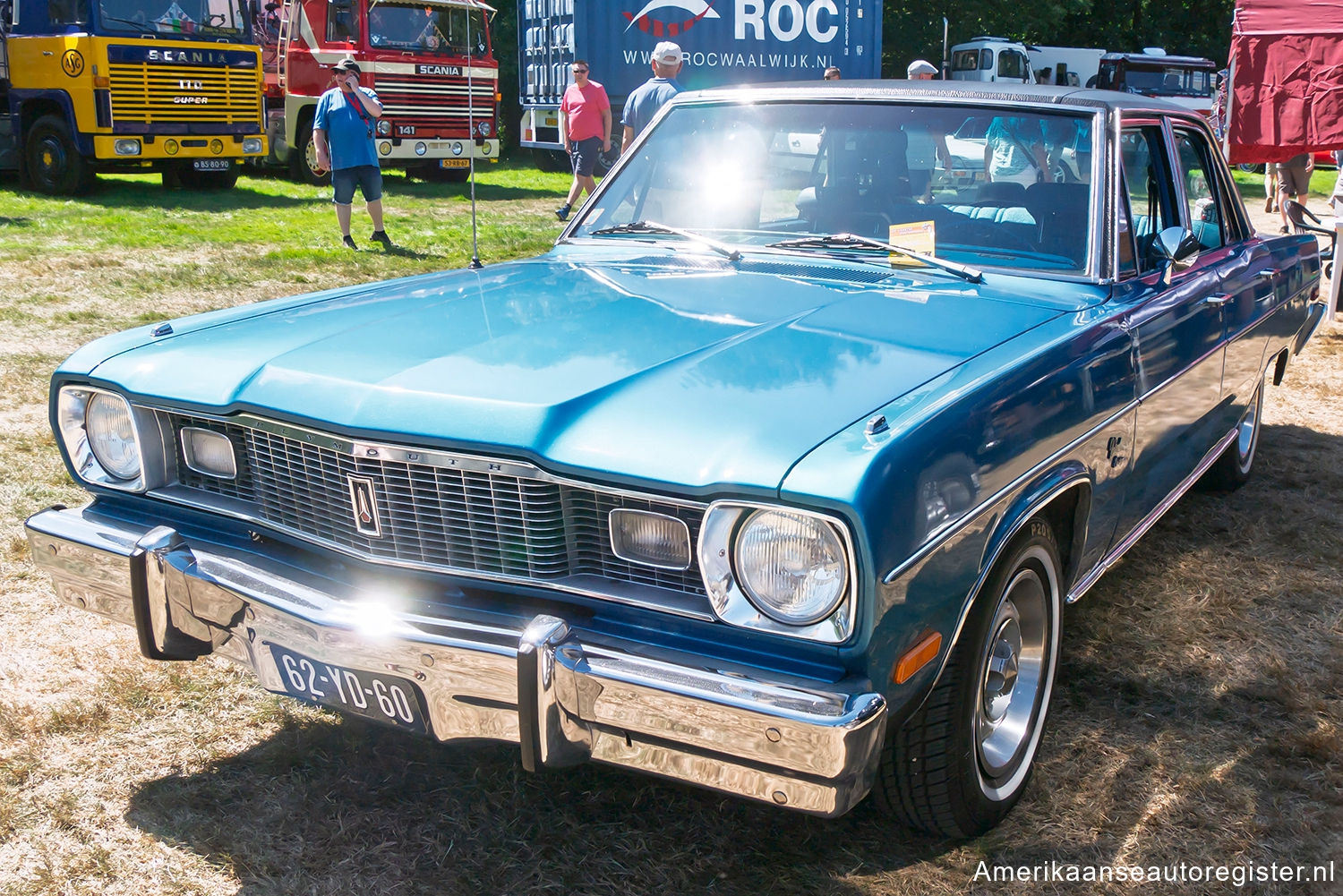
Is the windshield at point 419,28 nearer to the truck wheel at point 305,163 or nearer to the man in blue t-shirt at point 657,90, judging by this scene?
the truck wheel at point 305,163

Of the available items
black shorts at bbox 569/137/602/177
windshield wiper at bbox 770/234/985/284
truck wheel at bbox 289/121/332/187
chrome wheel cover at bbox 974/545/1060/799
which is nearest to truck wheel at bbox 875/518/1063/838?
chrome wheel cover at bbox 974/545/1060/799

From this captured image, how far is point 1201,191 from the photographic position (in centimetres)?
430

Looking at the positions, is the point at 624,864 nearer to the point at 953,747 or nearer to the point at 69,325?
the point at 953,747

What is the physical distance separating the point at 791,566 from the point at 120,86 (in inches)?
553

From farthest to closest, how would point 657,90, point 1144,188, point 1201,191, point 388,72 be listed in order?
point 388,72 < point 657,90 < point 1201,191 < point 1144,188

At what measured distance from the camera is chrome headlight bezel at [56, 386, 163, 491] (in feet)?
9.21

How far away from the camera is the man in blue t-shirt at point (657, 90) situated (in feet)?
31.8

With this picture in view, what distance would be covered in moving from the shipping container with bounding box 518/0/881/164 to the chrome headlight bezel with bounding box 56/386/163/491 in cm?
1716

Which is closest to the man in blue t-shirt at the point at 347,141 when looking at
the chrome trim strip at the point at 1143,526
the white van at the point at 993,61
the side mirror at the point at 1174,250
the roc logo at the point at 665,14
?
the chrome trim strip at the point at 1143,526

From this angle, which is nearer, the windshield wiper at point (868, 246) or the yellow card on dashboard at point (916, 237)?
the windshield wiper at point (868, 246)

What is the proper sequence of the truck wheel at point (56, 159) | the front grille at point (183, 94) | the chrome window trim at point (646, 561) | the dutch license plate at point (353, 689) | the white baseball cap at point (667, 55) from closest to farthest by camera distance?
the chrome window trim at point (646, 561) < the dutch license plate at point (353, 689) < the white baseball cap at point (667, 55) < the front grille at point (183, 94) < the truck wheel at point (56, 159)

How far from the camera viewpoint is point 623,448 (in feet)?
7.16

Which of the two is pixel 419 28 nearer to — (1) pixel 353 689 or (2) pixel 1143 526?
(2) pixel 1143 526

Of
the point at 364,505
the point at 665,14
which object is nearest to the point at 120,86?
the point at 665,14
